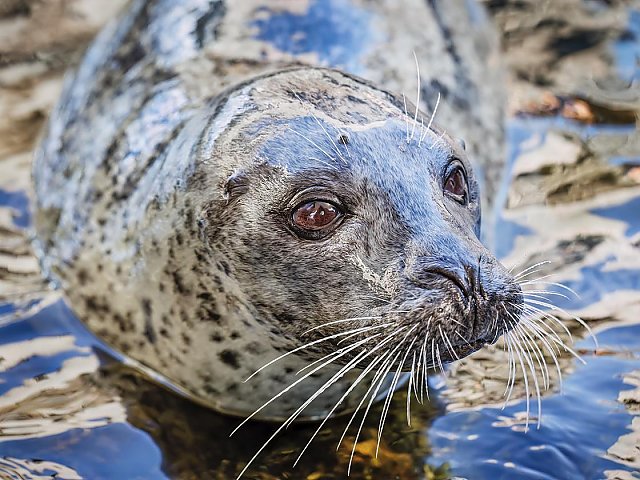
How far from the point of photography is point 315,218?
4008 mm

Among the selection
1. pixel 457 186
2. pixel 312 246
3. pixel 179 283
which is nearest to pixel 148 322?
pixel 179 283

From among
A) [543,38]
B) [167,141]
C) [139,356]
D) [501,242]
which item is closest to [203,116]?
[167,141]

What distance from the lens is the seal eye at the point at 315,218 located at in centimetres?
400

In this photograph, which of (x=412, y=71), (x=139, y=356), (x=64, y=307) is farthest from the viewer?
(x=412, y=71)

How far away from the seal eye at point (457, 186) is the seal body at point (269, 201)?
5cm

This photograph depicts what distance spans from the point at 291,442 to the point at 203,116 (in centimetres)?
134

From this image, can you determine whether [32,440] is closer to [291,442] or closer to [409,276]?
[291,442]

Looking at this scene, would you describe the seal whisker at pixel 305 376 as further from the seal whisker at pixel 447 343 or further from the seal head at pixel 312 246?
the seal whisker at pixel 447 343

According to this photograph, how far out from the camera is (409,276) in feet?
12.8

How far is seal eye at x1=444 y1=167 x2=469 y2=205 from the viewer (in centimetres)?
423

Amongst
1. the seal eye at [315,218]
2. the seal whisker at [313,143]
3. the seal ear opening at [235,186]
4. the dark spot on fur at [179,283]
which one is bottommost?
the seal eye at [315,218]

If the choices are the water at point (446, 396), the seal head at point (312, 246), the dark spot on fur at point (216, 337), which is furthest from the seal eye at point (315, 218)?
the water at point (446, 396)

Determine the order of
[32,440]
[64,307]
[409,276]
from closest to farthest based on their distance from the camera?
[409,276] → [32,440] → [64,307]

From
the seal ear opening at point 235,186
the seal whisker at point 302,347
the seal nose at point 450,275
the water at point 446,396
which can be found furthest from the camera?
the water at point 446,396
